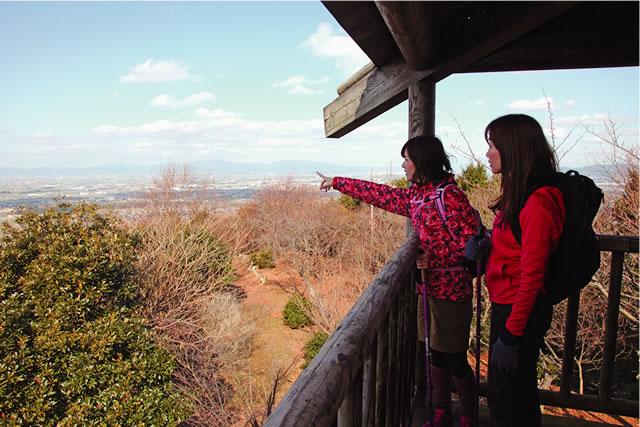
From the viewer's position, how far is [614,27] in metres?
2.33

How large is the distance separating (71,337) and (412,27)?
7466mm

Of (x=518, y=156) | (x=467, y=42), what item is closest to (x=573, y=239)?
(x=518, y=156)

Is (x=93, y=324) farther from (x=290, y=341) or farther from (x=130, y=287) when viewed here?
(x=290, y=341)

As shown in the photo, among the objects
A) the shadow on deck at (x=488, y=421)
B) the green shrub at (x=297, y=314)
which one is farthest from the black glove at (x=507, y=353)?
the green shrub at (x=297, y=314)

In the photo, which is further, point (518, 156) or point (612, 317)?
point (612, 317)

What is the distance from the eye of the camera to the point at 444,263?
199 centimetres

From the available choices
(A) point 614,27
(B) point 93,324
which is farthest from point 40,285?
(A) point 614,27

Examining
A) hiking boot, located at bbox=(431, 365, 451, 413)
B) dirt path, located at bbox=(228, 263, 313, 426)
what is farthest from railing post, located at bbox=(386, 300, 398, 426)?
dirt path, located at bbox=(228, 263, 313, 426)

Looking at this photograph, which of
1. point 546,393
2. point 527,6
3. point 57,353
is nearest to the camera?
point 527,6

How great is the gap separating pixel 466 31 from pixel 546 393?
2144mm

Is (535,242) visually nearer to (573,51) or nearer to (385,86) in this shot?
(385,86)

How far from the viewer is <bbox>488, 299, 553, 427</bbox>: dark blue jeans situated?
1550mm

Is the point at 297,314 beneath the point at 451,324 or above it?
beneath

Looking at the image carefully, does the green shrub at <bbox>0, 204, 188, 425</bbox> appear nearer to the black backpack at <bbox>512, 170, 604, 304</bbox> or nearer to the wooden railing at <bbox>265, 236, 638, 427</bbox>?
the wooden railing at <bbox>265, 236, 638, 427</bbox>
